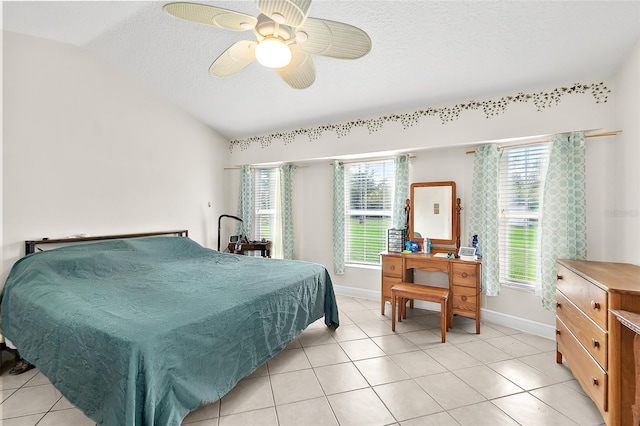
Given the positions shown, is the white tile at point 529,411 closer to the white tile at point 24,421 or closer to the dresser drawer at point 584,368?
the dresser drawer at point 584,368

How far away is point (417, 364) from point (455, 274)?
112 centimetres

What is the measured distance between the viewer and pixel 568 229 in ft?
8.51

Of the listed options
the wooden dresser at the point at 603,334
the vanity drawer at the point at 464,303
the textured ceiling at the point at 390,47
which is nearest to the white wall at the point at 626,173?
the textured ceiling at the point at 390,47

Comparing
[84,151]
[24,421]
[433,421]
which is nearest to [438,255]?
[433,421]

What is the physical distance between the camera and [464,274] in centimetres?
296

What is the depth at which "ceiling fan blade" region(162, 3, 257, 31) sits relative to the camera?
4.62 ft

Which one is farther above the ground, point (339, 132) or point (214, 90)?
point (214, 90)

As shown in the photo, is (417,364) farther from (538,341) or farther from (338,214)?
(338,214)

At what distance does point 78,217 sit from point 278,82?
2565 mm

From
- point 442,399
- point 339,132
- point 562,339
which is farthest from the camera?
point 339,132

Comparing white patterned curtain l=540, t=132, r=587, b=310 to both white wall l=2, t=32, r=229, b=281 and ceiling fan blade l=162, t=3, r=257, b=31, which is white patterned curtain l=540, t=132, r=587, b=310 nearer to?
ceiling fan blade l=162, t=3, r=257, b=31

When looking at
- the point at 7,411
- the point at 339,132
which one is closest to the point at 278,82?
the point at 339,132

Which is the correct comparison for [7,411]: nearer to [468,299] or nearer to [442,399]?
[442,399]

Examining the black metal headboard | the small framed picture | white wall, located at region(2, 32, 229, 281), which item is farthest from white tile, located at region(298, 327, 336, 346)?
white wall, located at region(2, 32, 229, 281)
